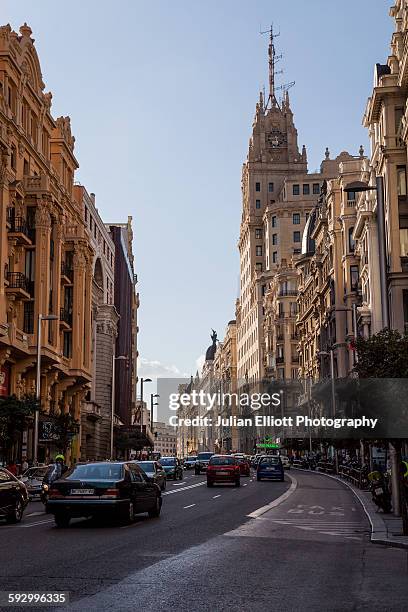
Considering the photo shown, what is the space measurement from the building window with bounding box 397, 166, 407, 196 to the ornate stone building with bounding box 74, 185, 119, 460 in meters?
35.7

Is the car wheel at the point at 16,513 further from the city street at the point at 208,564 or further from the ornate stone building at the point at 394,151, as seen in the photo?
the ornate stone building at the point at 394,151

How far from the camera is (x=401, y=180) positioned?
49.1 m

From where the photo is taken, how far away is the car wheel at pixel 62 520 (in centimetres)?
1894

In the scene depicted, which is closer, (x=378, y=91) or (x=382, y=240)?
(x=382, y=240)

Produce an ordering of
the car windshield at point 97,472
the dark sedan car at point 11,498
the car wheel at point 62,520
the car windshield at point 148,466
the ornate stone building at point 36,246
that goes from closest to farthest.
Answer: the car wheel at point 62,520 < the car windshield at point 97,472 < the dark sedan car at point 11,498 < the car windshield at point 148,466 < the ornate stone building at point 36,246

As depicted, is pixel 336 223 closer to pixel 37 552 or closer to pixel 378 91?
pixel 378 91

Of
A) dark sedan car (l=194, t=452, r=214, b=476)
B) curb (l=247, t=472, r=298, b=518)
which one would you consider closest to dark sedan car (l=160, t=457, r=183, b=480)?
dark sedan car (l=194, t=452, r=214, b=476)

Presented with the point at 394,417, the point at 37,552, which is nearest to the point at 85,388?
the point at 394,417

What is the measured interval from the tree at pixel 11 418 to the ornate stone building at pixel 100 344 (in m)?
37.3

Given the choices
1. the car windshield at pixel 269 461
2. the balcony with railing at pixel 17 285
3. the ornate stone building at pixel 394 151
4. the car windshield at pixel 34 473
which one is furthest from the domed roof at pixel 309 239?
the car windshield at pixel 34 473

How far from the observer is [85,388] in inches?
2586

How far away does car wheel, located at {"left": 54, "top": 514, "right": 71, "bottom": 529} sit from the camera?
1894 cm

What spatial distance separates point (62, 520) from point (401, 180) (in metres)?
35.3

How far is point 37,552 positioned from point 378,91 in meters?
41.8
